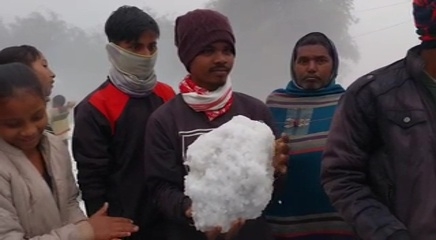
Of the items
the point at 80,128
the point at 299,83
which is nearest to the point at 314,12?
the point at 299,83

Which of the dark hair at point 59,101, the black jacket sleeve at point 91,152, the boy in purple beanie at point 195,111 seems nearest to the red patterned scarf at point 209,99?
the boy in purple beanie at point 195,111

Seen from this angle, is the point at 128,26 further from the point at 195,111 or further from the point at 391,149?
the point at 391,149

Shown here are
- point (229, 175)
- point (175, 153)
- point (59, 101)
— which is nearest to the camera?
point (229, 175)

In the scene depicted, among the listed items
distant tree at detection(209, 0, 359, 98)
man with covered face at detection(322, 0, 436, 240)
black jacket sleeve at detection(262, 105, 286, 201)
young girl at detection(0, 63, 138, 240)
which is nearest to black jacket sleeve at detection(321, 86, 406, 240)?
man with covered face at detection(322, 0, 436, 240)

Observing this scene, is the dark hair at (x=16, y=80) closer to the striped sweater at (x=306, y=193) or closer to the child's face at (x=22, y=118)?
the child's face at (x=22, y=118)

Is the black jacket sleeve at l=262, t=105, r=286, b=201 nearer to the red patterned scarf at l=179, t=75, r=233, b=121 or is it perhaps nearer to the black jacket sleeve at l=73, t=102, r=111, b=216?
the red patterned scarf at l=179, t=75, r=233, b=121

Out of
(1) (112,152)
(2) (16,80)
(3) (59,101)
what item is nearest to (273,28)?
(3) (59,101)

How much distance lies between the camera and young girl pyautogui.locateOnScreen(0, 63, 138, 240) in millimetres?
1533

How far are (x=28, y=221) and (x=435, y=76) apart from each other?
42.0 inches

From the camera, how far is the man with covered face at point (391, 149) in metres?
1.28

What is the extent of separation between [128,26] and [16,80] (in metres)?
0.61

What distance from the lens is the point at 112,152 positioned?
2045 mm

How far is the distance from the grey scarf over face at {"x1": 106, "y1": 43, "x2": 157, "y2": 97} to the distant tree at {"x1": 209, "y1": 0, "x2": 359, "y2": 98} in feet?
16.9

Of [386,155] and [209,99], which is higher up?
[209,99]
